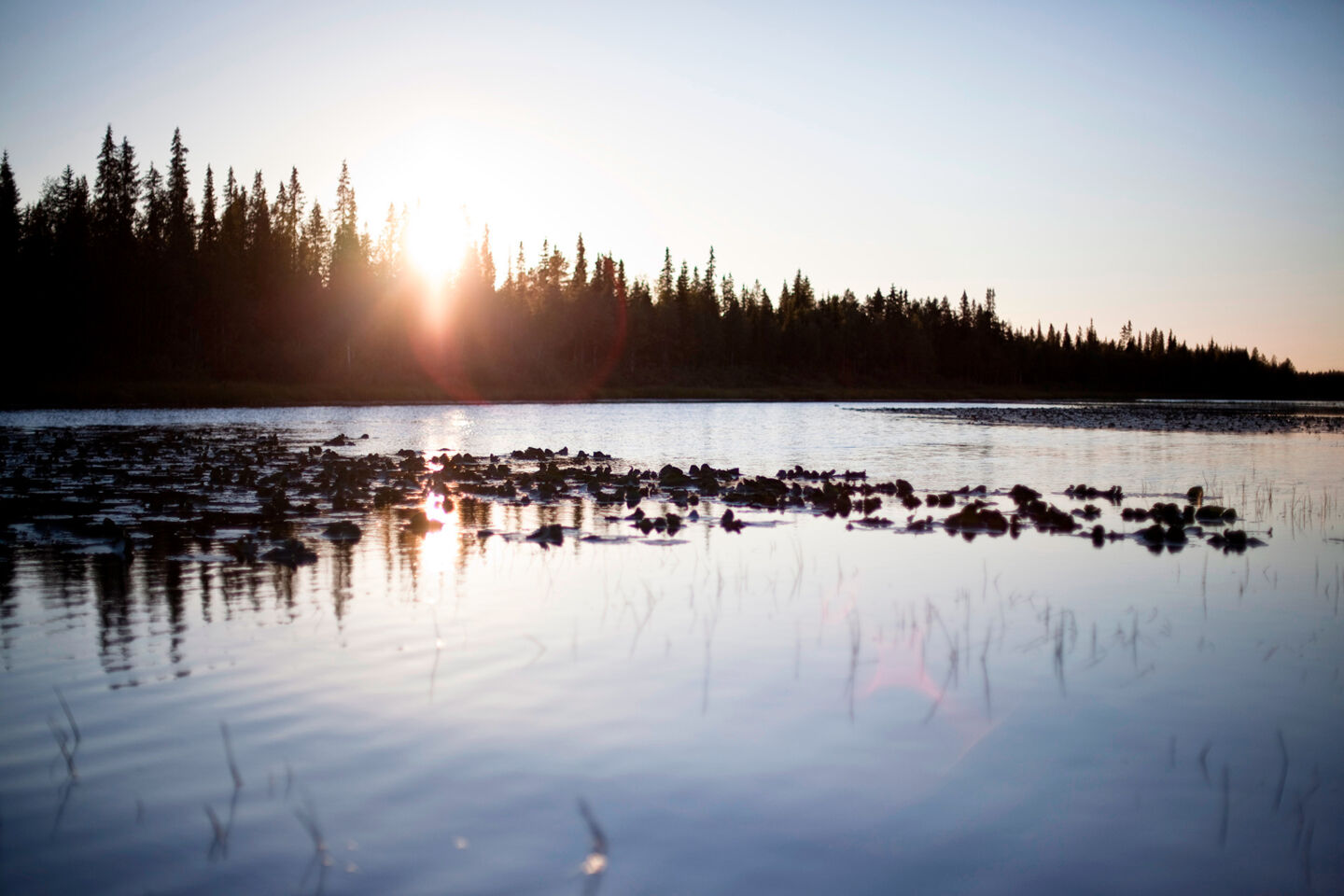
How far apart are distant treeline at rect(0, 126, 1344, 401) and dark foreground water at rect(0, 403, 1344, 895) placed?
69961 millimetres

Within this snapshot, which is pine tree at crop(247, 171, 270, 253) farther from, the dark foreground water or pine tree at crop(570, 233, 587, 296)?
the dark foreground water

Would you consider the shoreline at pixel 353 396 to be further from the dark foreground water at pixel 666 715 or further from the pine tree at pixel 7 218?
the dark foreground water at pixel 666 715

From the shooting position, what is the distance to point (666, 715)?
6.82 metres

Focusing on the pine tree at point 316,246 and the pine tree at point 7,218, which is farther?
the pine tree at point 316,246

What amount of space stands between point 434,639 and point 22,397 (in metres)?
70.0

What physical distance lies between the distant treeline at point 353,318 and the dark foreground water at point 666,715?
6996cm

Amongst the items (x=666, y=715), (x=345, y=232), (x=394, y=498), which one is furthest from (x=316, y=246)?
(x=666, y=715)

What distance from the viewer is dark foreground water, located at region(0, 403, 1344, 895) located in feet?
15.8

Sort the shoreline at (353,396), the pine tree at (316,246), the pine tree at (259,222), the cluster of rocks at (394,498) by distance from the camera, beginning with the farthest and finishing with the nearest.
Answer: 1. the pine tree at (316,246)
2. the pine tree at (259,222)
3. the shoreline at (353,396)
4. the cluster of rocks at (394,498)

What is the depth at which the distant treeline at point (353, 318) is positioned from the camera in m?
79.6

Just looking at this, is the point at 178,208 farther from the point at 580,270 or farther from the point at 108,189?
the point at 580,270

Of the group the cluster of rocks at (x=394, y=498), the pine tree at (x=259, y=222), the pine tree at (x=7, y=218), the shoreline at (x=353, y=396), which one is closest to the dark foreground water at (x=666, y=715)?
the cluster of rocks at (x=394, y=498)

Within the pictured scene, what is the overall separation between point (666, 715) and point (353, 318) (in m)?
103

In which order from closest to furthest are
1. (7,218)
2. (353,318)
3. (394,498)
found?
(394,498) → (7,218) → (353,318)
